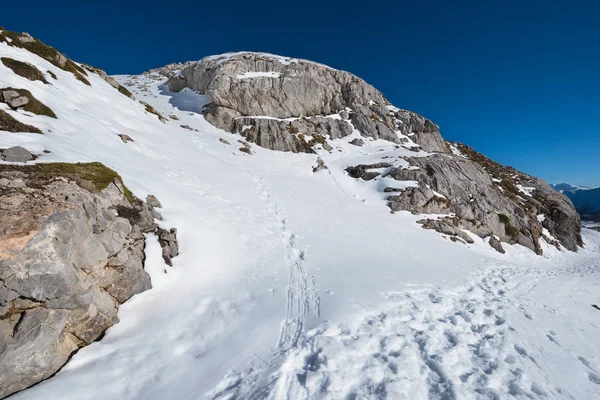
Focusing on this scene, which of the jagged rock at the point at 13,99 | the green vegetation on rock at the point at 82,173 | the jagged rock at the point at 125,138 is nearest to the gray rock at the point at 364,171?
the jagged rock at the point at 125,138

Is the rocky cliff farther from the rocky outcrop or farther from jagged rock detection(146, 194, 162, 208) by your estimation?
jagged rock detection(146, 194, 162, 208)

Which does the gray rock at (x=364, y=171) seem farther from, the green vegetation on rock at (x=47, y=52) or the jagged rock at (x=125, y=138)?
the green vegetation on rock at (x=47, y=52)

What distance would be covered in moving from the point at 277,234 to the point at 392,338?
31.2 feet

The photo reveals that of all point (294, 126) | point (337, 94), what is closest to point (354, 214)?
point (294, 126)

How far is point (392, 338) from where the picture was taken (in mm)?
7457

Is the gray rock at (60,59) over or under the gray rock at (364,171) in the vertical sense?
over

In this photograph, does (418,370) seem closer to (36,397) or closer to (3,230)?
(36,397)

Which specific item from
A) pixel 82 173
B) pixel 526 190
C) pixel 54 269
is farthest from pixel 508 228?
pixel 54 269

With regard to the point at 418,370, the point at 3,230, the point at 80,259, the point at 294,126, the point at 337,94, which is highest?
the point at 337,94

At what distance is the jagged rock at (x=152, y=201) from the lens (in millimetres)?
12233

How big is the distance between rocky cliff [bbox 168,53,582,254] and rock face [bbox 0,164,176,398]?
25.9 metres

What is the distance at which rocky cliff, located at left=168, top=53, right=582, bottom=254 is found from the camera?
3138 cm

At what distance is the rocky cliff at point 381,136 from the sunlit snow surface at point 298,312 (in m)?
13.3

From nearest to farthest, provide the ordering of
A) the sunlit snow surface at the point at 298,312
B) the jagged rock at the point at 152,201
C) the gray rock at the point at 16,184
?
1. the sunlit snow surface at the point at 298,312
2. the gray rock at the point at 16,184
3. the jagged rock at the point at 152,201
